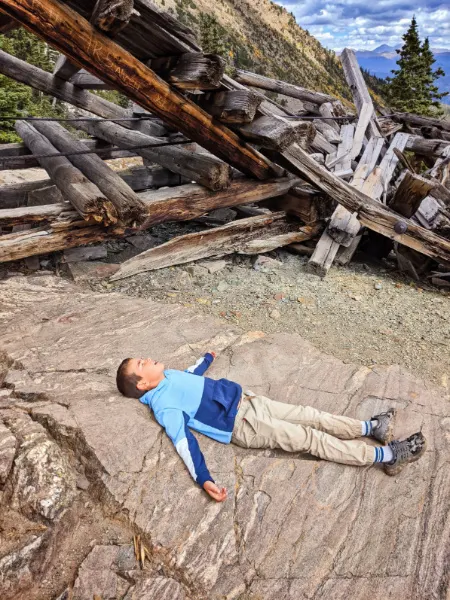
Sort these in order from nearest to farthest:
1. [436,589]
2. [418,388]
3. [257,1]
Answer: [436,589], [418,388], [257,1]

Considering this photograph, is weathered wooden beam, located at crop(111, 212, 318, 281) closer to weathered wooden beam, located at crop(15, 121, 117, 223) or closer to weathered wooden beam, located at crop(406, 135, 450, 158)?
Result: weathered wooden beam, located at crop(15, 121, 117, 223)

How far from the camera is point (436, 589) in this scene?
2.75 metres

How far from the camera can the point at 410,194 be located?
7.45m

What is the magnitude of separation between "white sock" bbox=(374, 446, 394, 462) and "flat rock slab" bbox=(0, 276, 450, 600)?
5.0 inches

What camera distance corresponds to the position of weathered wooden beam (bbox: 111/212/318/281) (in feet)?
21.0

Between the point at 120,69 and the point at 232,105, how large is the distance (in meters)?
1.32

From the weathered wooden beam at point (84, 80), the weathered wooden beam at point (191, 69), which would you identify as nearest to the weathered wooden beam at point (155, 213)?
the weathered wooden beam at point (191, 69)

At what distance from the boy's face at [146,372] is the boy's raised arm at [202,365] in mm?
421

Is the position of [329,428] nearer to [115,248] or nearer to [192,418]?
[192,418]

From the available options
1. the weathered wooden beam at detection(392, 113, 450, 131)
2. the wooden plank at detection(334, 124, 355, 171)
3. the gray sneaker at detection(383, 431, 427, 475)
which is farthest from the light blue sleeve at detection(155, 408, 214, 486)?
the weathered wooden beam at detection(392, 113, 450, 131)

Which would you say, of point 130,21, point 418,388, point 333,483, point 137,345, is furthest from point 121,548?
point 130,21

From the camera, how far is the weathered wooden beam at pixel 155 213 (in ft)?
17.4

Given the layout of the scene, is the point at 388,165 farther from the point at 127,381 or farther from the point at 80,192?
the point at 127,381

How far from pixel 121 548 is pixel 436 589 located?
189 cm
